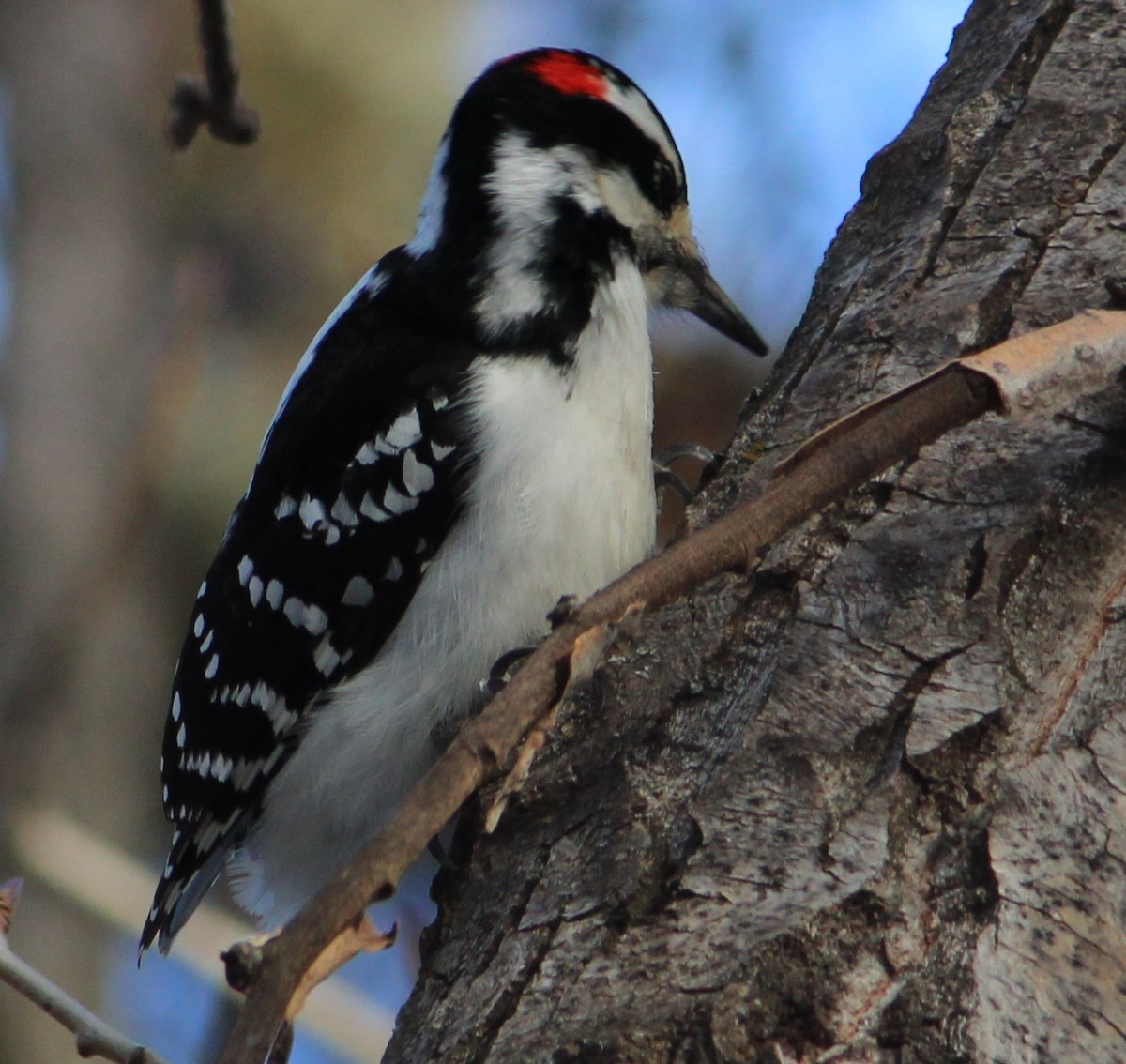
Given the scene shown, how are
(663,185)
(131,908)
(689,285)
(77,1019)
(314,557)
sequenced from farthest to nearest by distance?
(131,908) → (689,285) → (663,185) → (314,557) → (77,1019)

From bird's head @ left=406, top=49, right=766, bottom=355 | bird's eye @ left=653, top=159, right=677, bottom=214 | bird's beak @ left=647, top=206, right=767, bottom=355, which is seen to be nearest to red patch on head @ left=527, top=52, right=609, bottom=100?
bird's head @ left=406, top=49, right=766, bottom=355

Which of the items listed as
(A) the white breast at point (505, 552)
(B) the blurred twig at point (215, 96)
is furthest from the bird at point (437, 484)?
(B) the blurred twig at point (215, 96)

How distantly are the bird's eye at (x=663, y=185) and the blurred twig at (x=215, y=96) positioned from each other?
32.4 inches

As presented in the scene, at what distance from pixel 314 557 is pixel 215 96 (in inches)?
33.2

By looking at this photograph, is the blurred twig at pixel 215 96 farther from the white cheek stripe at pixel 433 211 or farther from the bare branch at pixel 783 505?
the bare branch at pixel 783 505

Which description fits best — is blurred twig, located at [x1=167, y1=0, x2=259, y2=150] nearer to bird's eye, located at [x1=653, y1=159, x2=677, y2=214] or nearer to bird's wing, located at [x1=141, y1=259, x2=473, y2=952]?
bird's wing, located at [x1=141, y1=259, x2=473, y2=952]

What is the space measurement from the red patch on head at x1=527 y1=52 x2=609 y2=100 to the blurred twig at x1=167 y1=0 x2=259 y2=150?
705 millimetres

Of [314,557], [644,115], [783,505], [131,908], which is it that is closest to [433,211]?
[644,115]

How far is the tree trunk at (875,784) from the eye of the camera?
154 centimetres

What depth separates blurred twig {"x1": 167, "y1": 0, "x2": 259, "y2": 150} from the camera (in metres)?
2.55

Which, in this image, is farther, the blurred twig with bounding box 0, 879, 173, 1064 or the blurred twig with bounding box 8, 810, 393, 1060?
the blurred twig with bounding box 8, 810, 393, 1060

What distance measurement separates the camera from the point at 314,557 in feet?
9.63

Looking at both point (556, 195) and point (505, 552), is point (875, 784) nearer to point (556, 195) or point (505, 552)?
point (505, 552)

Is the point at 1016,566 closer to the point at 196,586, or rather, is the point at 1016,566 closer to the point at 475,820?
the point at 475,820
